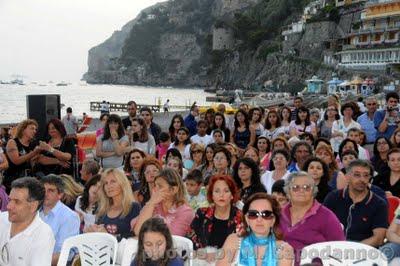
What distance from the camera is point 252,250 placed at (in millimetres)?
3623

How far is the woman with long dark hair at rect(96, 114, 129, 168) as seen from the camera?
7.55m

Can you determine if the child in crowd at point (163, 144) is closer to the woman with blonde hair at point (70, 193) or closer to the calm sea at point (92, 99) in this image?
the woman with blonde hair at point (70, 193)

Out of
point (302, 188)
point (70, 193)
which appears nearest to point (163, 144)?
point (70, 193)

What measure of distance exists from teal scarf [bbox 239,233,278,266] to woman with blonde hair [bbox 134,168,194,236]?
3.60 feet

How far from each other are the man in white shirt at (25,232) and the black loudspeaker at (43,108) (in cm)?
680

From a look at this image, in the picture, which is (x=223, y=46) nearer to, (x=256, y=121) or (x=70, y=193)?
(x=256, y=121)

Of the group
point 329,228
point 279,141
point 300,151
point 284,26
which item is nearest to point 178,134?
point 279,141

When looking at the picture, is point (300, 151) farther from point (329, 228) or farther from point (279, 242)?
point (279, 242)

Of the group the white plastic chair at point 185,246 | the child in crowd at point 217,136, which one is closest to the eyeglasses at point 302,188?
the white plastic chair at point 185,246

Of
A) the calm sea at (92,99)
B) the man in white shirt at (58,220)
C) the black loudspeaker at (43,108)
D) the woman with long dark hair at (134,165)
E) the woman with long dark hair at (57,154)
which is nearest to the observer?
the man in white shirt at (58,220)

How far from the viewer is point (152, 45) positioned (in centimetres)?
17100

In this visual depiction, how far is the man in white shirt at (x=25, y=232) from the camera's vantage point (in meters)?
3.50

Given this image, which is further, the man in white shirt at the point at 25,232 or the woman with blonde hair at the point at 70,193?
the woman with blonde hair at the point at 70,193

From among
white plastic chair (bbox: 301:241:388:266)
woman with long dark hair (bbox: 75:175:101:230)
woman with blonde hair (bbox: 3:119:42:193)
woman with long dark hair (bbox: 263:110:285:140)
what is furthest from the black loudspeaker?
white plastic chair (bbox: 301:241:388:266)
